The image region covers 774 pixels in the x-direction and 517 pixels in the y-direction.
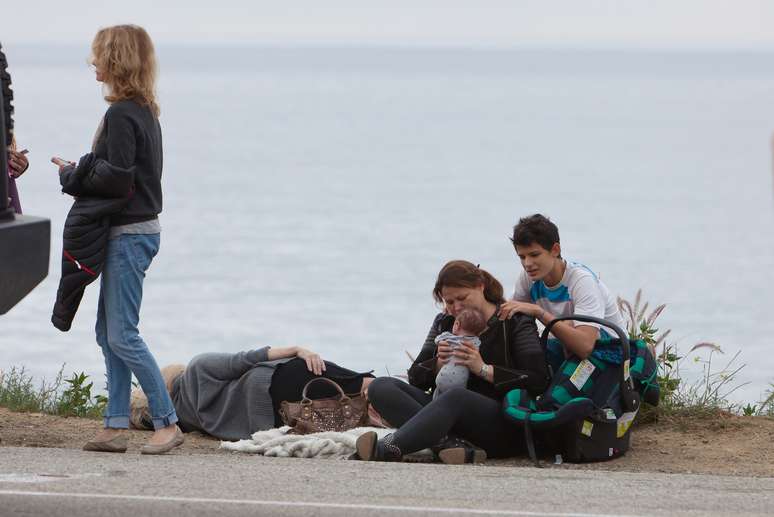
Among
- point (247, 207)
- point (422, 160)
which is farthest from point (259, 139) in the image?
point (247, 207)

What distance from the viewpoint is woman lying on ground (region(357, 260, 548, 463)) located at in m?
8.19

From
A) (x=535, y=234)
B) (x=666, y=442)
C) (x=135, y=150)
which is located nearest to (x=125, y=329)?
(x=135, y=150)

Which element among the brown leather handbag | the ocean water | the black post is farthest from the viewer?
the ocean water

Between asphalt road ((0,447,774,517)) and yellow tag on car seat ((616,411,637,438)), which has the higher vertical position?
yellow tag on car seat ((616,411,637,438))

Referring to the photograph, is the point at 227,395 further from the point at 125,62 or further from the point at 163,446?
the point at 125,62

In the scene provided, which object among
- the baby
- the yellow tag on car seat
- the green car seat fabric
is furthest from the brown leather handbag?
the yellow tag on car seat

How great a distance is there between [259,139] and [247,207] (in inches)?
1894

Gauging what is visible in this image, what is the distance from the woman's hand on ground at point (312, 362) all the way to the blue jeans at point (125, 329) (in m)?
1.16

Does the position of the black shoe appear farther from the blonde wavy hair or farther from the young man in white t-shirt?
the blonde wavy hair

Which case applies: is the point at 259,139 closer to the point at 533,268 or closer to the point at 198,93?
the point at 198,93

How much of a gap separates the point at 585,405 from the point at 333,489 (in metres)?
1.62

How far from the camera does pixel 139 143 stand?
25.7 feet

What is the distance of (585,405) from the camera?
320 inches

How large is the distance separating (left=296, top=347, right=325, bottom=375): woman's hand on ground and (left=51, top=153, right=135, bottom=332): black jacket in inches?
65.3
